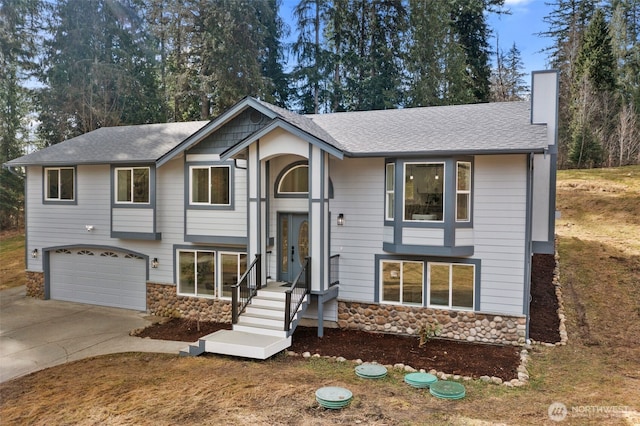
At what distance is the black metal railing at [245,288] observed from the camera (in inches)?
408

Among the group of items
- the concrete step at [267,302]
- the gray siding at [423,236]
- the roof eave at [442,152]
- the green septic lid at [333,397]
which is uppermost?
the roof eave at [442,152]

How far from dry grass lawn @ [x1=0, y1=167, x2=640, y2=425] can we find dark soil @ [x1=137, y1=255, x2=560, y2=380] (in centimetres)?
50

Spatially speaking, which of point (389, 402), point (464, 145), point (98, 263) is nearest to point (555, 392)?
point (389, 402)

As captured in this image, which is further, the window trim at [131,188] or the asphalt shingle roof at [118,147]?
the asphalt shingle roof at [118,147]

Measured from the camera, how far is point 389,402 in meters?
7.00

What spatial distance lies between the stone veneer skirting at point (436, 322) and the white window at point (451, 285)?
0.22m

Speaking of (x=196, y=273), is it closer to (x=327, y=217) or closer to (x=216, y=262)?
(x=216, y=262)

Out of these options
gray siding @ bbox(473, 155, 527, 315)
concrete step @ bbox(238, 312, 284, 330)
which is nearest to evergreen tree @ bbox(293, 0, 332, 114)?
gray siding @ bbox(473, 155, 527, 315)

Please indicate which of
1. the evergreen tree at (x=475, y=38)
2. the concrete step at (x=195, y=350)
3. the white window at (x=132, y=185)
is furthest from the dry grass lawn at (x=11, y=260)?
the evergreen tree at (x=475, y=38)

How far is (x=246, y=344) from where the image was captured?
30.6 feet

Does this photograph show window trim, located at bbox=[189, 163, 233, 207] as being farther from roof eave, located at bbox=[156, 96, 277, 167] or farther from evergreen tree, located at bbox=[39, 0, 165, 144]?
evergreen tree, located at bbox=[39, 0, 165, 144]

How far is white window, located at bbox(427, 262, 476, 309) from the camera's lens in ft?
33.9

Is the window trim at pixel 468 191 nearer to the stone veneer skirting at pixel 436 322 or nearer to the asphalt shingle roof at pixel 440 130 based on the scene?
the asphalt shingle roof at pixel 440 130

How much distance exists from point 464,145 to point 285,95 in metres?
21.0
